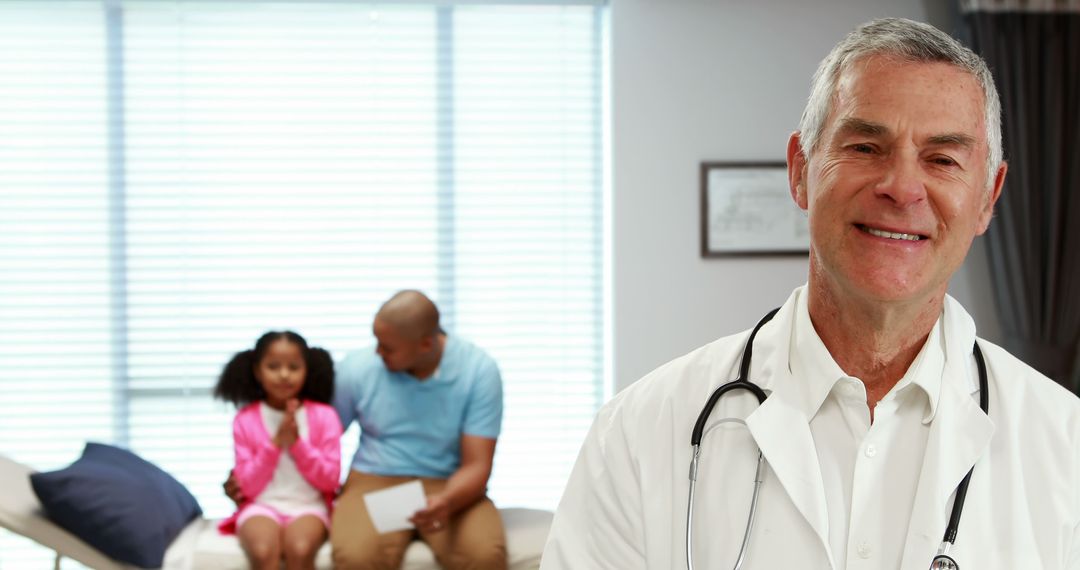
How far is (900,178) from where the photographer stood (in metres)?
1.14

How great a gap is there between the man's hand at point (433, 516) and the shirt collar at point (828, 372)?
2.05 metres

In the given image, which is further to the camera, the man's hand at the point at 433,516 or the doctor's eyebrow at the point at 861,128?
the man's hand at the point at 433,516

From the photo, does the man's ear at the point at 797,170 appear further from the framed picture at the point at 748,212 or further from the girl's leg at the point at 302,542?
the framed picture at the point at 748,212

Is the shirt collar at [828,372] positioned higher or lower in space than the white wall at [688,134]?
lower

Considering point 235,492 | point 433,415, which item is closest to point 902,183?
point 433,415

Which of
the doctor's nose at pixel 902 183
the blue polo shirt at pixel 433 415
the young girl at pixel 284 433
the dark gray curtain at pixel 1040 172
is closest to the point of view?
the doctor's nose at pixel 902 183

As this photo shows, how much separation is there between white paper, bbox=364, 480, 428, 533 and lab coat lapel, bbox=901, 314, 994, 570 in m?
2.21

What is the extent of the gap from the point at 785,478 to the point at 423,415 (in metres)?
2.32

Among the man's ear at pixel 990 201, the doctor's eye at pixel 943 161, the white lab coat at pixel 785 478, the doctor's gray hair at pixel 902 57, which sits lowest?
the white lab coat at pixel 785 478

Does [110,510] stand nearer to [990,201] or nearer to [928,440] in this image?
[928,440]

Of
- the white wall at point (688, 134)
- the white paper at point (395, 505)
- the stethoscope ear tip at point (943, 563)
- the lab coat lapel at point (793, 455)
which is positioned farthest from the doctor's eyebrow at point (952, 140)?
the white wall at point (688, 134)

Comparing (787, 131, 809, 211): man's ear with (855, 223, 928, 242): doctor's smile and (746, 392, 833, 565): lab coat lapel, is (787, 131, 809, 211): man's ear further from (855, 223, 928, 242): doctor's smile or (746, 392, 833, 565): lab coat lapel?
(746, 392, 833, 565): lab coat lapel

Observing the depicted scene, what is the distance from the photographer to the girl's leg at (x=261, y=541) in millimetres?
2957

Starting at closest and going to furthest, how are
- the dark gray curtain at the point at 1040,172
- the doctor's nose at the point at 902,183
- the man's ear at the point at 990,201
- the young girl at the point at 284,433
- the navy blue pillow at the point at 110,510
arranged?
the doctor's nose at the point at 902,183, the man's ear at the point at 990,201, the navy blue pillow at the point at 110,510, the young girl at the point at 284,433, the dark gray curtain at the point at 1040,172
